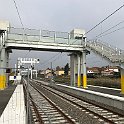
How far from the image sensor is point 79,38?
133 feet

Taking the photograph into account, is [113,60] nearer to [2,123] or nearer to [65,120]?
[65,120]

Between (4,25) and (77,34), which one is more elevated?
(4,25)

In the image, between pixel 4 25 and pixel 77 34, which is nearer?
pixel 4 25

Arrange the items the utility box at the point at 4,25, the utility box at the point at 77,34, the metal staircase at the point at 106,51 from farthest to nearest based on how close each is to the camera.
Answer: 1. the utility box at the point at 77,34
2. the utility box at the point at 4,25
3. the metal staircase at the point at 106,51

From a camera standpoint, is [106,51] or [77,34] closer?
[106,51]

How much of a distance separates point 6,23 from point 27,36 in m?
4.00

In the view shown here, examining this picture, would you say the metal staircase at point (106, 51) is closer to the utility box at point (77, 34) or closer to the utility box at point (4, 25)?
the utility box at point (77, 34)

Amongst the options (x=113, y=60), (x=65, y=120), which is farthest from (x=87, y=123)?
(x=113, y=60)

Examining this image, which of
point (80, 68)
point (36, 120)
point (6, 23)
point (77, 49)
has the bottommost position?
point (36, 120)

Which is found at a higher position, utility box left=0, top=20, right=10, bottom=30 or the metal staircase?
utility box left=0, top=20, right=10, bottom=30

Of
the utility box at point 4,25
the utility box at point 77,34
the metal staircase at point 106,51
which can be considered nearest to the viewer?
the metal staircase at point 106,51

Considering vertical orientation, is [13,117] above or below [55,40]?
below

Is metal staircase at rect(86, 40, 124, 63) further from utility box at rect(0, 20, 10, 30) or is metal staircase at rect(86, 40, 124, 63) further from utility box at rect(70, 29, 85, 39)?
utility box at rect(0, 20, 10, 30)

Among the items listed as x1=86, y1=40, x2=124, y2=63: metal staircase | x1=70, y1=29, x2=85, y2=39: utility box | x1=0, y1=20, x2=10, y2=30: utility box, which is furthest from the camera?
x1=70, y1=29, x2=85, y2=39: utility box
